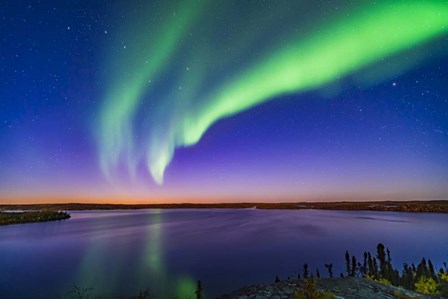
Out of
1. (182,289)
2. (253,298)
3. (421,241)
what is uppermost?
(253,298)

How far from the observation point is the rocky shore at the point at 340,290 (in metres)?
9.77

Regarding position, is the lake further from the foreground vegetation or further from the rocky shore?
the foreground vegetation

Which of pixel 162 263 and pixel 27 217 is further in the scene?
pixel 27 217

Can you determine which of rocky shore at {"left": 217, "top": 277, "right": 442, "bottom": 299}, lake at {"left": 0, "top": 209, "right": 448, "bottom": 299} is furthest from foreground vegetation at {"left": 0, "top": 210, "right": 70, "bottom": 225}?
rocky shore at {"left": 217, "top": 277, "right": 442, "bottom": 299}

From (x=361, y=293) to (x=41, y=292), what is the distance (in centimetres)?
2369

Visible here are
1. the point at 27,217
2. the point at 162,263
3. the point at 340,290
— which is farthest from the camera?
the point at 27,217

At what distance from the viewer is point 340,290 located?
10.4 m

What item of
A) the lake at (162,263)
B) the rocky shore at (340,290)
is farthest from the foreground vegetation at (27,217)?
the rocky shore at (340,290)

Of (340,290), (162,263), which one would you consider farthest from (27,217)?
(340,290)

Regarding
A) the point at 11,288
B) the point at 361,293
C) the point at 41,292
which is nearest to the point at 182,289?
the point at 41,292

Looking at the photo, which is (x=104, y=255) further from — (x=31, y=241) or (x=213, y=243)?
(x=31, y=241)

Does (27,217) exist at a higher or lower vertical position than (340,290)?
lower

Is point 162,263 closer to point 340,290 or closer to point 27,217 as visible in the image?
→ point 340,290

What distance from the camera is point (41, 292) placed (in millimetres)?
21062
